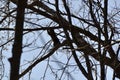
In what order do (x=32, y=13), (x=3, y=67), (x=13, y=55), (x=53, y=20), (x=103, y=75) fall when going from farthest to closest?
(x=32, y=13) → (x=53, y=20) → (x=3, y=67) → (x=103, y=75) → (x=13, y=55)

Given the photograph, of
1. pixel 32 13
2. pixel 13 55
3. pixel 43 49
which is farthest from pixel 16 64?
pixel 32 13

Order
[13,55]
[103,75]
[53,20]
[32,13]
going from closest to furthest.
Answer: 1. [13,55]
2. [103,75]
3. [53,20]
4. [32,13]

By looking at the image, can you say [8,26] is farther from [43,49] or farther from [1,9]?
[43,49]

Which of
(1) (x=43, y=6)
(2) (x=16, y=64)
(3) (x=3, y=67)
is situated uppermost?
(2) (x=16, y=64)

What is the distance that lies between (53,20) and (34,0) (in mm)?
388

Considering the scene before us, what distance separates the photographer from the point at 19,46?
1.56 feet

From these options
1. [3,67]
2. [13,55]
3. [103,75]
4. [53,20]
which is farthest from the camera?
[53,20]

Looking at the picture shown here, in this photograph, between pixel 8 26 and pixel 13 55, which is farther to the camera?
pixel 8 26

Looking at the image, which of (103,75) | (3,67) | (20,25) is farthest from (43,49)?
(20,25)

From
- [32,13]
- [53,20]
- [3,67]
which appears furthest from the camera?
[32,13]

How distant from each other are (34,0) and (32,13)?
0.27m

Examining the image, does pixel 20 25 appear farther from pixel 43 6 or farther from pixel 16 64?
pixel 43 6

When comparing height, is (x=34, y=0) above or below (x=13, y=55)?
below

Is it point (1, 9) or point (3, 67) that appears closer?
point (3, 67)
